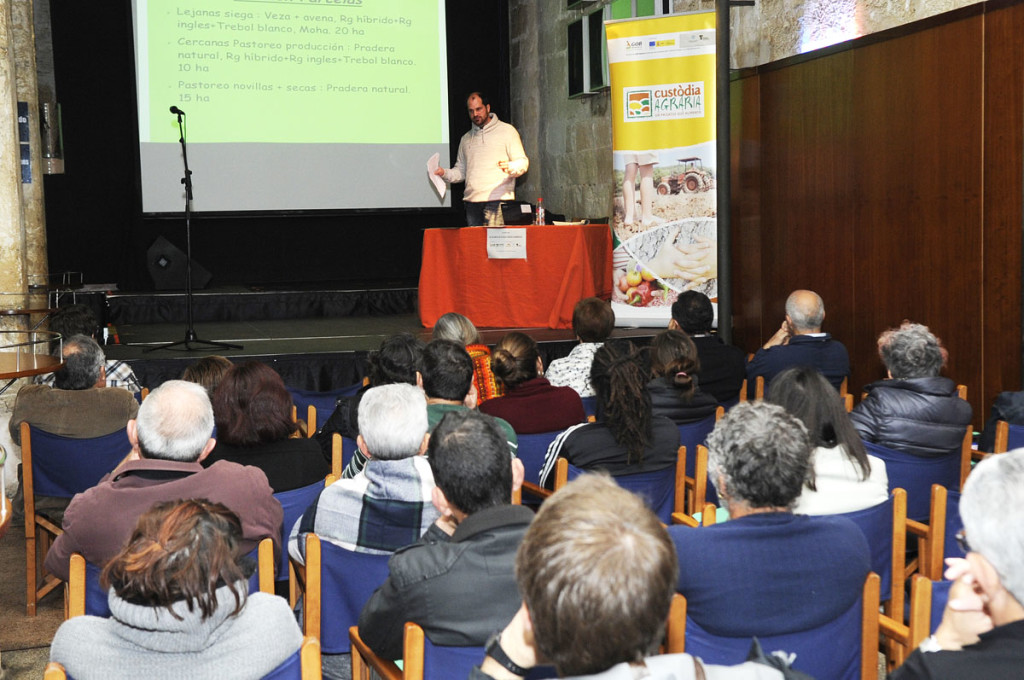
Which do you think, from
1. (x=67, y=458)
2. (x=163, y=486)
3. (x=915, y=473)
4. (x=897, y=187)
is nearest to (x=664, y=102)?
(x=897, y=187)

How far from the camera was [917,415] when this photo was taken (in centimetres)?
305

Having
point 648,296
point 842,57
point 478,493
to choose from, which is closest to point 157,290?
point 648,296

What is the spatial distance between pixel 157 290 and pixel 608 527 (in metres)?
8.62

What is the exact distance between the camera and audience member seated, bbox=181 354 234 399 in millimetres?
3385

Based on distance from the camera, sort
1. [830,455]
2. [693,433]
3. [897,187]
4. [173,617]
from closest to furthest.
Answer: [173,617], [830,455], [693,433], [897,187]

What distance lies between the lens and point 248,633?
1512mm

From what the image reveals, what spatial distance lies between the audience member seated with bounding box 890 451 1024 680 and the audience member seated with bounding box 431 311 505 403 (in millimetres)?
2923

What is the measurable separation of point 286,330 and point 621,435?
4.96 metres

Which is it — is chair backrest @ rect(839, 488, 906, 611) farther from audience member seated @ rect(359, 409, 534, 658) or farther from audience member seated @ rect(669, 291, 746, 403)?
audience member seated @ rect(669, 291, 746, 403)

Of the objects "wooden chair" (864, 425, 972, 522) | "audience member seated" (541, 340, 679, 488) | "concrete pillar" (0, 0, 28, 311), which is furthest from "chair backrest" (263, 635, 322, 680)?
"concrete pillar" (0, 0, 28, 311)

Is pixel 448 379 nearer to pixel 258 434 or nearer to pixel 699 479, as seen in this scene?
pixel 258 434

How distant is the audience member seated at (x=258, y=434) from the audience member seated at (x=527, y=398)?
79 centimetres

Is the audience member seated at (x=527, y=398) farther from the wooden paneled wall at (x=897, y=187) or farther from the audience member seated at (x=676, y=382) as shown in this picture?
the wooden paneled wall at (x=897, y=187)

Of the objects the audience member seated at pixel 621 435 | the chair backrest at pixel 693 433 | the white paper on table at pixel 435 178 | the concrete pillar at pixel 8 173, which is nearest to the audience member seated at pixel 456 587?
the audience member seated at pixel 621 435
